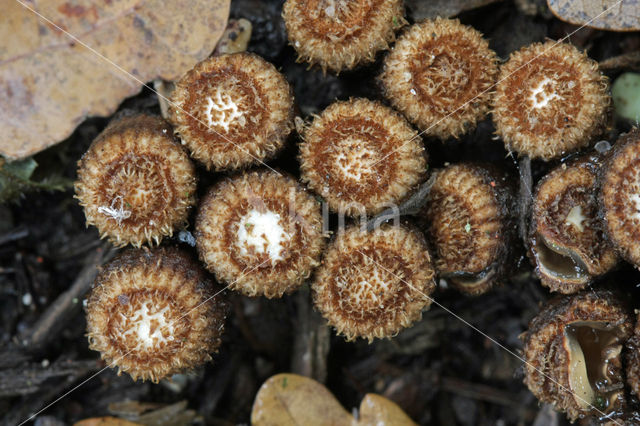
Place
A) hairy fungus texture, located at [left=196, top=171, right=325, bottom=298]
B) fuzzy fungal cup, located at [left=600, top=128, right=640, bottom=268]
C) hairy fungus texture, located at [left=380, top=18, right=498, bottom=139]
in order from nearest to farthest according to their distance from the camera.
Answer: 1. fuzzy fungal cup, located at [left=600, top=128, right=640, bottom=268]
2. hairy fungus texture, located at [left=196, top=171, right=325, bottom=298]
3. hairy fungus texture, located at [left=380, top=18, right=498, bottom=139]

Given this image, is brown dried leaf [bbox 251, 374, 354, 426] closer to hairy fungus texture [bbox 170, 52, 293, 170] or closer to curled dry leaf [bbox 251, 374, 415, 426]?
curled dry leaf [bbox 251, 374, 415, 426]

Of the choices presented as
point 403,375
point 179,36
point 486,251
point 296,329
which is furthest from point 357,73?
point 403,375

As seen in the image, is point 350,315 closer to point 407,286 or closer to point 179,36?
point 407,286

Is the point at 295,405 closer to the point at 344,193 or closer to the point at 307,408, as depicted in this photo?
the point at 307,408

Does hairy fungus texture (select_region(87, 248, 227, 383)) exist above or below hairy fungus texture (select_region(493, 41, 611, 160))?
below

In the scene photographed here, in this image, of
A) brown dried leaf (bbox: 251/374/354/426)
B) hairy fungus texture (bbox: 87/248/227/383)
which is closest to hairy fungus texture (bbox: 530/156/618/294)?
brown dried leaf (bbox: 251/374/354/426)

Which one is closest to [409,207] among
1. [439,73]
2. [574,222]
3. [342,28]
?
[439,73]

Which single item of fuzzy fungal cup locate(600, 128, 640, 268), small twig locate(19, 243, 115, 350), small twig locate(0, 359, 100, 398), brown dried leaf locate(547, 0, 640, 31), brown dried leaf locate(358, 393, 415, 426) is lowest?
small twig locate(0, 359, 100, 398)
